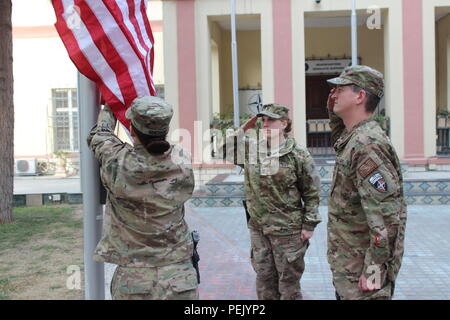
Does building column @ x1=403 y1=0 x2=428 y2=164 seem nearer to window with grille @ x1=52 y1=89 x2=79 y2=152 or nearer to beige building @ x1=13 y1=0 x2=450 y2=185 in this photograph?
beige building @ x1=13 y1=0 x2=450 y2=185

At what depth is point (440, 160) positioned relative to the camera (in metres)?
11.9

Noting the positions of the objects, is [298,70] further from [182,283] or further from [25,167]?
[25,167]

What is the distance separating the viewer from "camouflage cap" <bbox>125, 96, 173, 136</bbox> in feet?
7.61

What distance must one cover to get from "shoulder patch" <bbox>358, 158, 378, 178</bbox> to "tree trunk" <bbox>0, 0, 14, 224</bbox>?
7.41 m

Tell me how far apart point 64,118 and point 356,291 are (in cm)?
1701

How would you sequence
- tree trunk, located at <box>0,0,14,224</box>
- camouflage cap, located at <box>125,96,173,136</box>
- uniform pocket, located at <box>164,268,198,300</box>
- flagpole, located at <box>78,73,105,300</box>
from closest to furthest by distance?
camouflage cap, located at <box>125,96,173,136</box> < uniform pocket, located at <box>164,268,198,300</box> < flagpole, located at <box>78,73,105,300</box> < tree trunk, located at <box>0,0,14,224</box>

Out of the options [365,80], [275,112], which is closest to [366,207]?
[365,80]

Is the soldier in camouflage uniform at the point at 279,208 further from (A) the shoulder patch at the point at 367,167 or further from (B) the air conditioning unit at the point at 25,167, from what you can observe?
(B) the air conditioning unit at the point at 25,167

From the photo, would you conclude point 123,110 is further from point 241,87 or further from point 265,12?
point 241,87

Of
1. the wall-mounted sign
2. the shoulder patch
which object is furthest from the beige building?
the shoulder patch

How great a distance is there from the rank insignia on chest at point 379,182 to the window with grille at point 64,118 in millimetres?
16740

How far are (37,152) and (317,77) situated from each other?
10445 mm

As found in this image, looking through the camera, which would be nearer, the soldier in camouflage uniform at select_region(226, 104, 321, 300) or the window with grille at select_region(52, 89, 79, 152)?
the soldier in camouflage uniform at select_region(226, 104, 321, 300)

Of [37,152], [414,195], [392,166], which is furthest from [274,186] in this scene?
[37,152]
